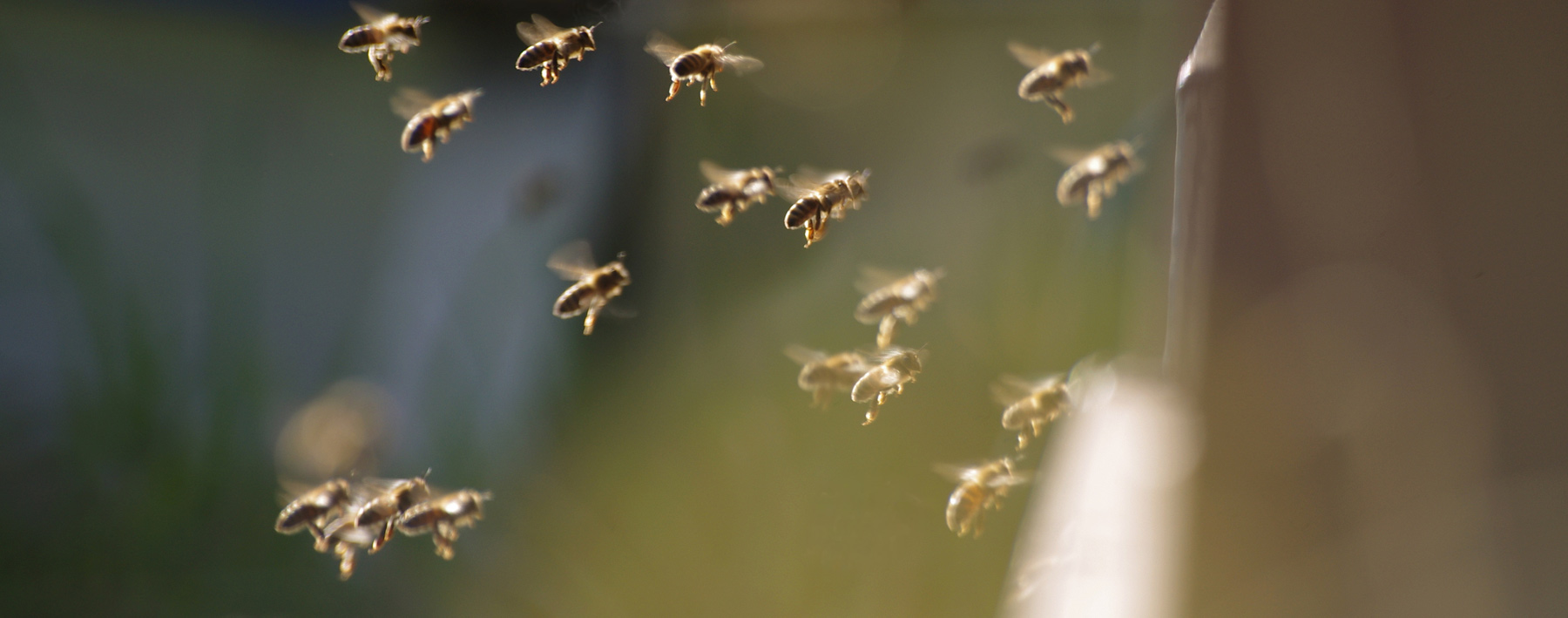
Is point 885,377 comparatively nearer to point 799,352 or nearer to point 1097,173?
point 1097,173

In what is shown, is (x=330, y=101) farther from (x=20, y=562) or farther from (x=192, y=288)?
(x=20, y=562)

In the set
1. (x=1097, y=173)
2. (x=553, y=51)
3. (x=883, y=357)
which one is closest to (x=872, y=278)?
(x=1097, y=173)

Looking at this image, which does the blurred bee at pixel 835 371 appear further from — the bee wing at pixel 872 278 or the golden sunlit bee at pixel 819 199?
the bee wing at pixel 872 278

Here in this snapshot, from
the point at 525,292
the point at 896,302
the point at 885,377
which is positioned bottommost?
the point at 885,377

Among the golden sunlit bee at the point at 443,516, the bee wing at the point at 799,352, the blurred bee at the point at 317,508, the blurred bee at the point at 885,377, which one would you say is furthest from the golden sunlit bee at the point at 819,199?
the bee wing at the point at 799,352

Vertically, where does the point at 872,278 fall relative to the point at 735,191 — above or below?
above

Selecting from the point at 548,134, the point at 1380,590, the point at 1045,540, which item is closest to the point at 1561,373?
the point at 1380,590

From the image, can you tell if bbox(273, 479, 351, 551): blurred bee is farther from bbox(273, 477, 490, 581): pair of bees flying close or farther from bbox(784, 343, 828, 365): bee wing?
bbox(784, 343, 828, 365): bee wing
